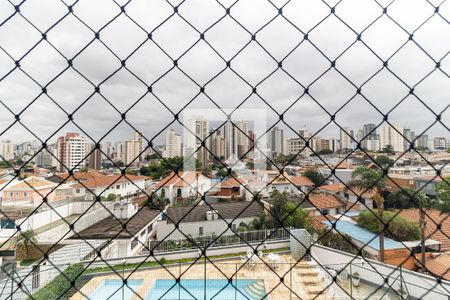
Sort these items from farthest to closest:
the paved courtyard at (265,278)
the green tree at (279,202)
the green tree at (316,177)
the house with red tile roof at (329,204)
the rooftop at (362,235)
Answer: the house with red tile roof at (329,204), the green tree at (279,202), the rooftop at (362,235), the paved courtyard at (265,278), the green tree at (316,177)

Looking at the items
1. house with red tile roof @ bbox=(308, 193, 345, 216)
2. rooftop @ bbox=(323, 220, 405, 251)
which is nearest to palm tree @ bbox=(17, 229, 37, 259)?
rooftop @ bbox=(323, 220, 405, 251)

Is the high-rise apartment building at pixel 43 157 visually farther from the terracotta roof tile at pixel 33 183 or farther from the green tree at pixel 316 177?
the green tree at pixel 316 177

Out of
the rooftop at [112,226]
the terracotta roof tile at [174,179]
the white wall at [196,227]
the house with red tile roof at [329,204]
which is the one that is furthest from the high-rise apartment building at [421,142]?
the house with red tile roof at [329,204]

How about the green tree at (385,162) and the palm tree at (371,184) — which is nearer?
the green tree at (385,162)

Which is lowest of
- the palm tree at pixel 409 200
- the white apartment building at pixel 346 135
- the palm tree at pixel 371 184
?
the palm tree at pixel 371 184

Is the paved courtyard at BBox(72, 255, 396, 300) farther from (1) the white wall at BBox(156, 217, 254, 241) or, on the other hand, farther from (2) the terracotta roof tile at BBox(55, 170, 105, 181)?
(2) the terracotta roof tile at BBox(55, 170, 105, 181)

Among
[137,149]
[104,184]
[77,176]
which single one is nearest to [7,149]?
[77,176]

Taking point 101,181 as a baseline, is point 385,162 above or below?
above

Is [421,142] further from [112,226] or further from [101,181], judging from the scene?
[112,226]

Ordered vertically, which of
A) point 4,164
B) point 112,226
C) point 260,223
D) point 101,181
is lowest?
point 260,223

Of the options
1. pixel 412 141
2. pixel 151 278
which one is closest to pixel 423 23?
pixel 412 141

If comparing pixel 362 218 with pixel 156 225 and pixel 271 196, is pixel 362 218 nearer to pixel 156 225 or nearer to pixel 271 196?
pixel 271 196

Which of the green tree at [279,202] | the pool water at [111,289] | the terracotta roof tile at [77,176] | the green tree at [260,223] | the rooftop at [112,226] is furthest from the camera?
the green tree at [260,223]
